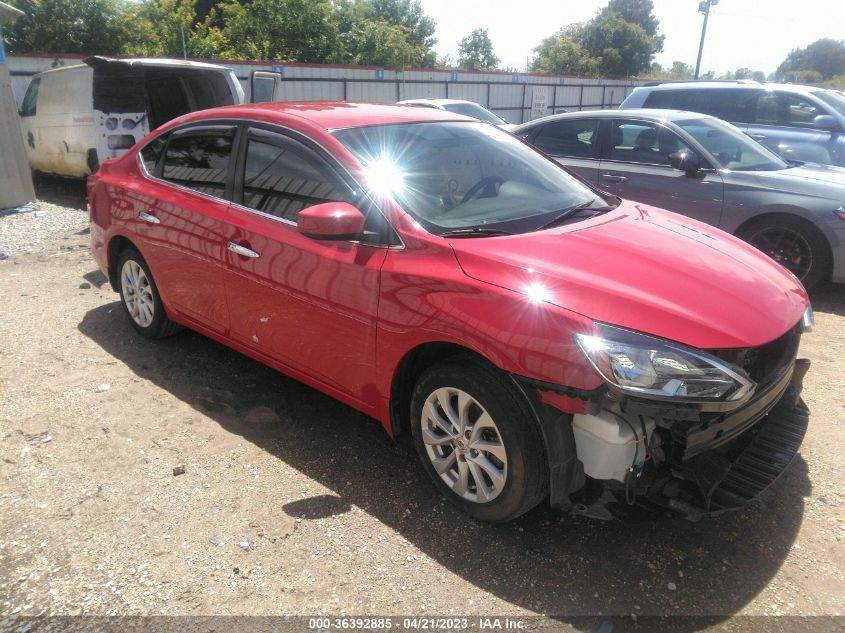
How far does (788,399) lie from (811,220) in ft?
11.2

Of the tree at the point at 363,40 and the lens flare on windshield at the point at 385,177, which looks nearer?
the lens flare on windshield at the point at 385,177

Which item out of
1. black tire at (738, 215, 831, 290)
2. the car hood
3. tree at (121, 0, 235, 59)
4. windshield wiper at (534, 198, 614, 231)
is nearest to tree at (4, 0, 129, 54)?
tree at (121, 0, 235, 59)

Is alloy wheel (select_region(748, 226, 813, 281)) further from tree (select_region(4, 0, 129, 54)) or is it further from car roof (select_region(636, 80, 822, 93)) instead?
tree (select_region(4, 0, 129, 54))

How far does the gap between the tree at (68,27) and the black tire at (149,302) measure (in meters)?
15.7

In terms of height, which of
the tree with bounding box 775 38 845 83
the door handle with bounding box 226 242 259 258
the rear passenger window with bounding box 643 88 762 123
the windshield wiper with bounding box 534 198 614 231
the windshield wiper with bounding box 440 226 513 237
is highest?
the tree with bounding box 775 38 845 83

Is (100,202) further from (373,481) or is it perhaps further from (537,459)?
(537,459)

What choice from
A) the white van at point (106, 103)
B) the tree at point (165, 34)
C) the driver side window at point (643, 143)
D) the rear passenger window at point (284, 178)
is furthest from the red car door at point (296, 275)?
the tree at point (165, 34)

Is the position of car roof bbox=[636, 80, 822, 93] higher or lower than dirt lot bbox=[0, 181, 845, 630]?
higher

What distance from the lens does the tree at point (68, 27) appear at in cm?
1673

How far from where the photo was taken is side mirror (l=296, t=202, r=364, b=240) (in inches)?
110

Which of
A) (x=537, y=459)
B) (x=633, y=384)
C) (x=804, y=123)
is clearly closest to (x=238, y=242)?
(x=537, y=459)

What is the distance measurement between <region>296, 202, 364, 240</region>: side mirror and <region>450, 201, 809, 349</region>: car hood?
18.2 inches

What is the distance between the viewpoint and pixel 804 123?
8.52 meters

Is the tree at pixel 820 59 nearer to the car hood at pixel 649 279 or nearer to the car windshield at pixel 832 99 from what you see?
the car windshield at pixel 832 99
